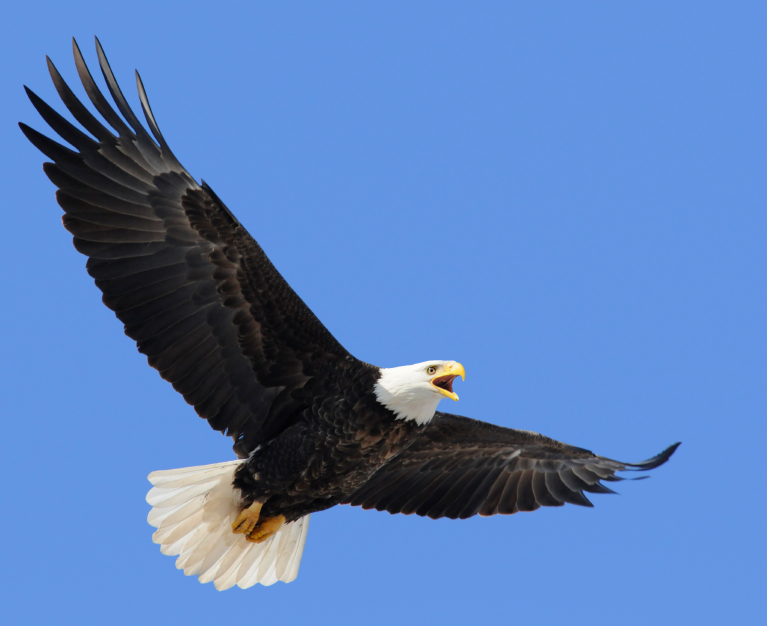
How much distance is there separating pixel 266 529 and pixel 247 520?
0.80 feet

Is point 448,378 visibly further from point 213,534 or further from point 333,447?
point 213,534

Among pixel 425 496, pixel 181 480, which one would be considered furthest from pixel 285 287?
pixel 425 496

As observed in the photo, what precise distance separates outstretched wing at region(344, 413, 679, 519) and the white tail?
794 millimetres

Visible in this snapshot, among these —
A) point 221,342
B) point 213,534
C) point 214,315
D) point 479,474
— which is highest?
point 479,474

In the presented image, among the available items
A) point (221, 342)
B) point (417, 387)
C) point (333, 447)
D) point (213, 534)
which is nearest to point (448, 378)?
point (417, 387)

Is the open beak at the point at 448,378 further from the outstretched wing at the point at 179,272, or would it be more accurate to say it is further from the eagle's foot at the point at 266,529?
the eagle's foot at the point at 266,529

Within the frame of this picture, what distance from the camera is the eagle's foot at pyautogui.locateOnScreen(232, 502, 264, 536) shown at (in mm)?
6970

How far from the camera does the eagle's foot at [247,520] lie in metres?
6.97

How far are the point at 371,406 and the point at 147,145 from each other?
2341 millimetres

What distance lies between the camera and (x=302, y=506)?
22.5 feet

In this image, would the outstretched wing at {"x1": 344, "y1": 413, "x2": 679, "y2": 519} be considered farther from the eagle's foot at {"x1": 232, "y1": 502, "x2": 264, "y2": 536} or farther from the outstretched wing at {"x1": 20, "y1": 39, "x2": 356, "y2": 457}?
the outstretched wing at {"x1": 20, "y1": 39, "x2": 356, "y2": 457}

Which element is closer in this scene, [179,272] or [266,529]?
[179,272]

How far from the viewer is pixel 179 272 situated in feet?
20.6

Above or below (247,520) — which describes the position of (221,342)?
above
